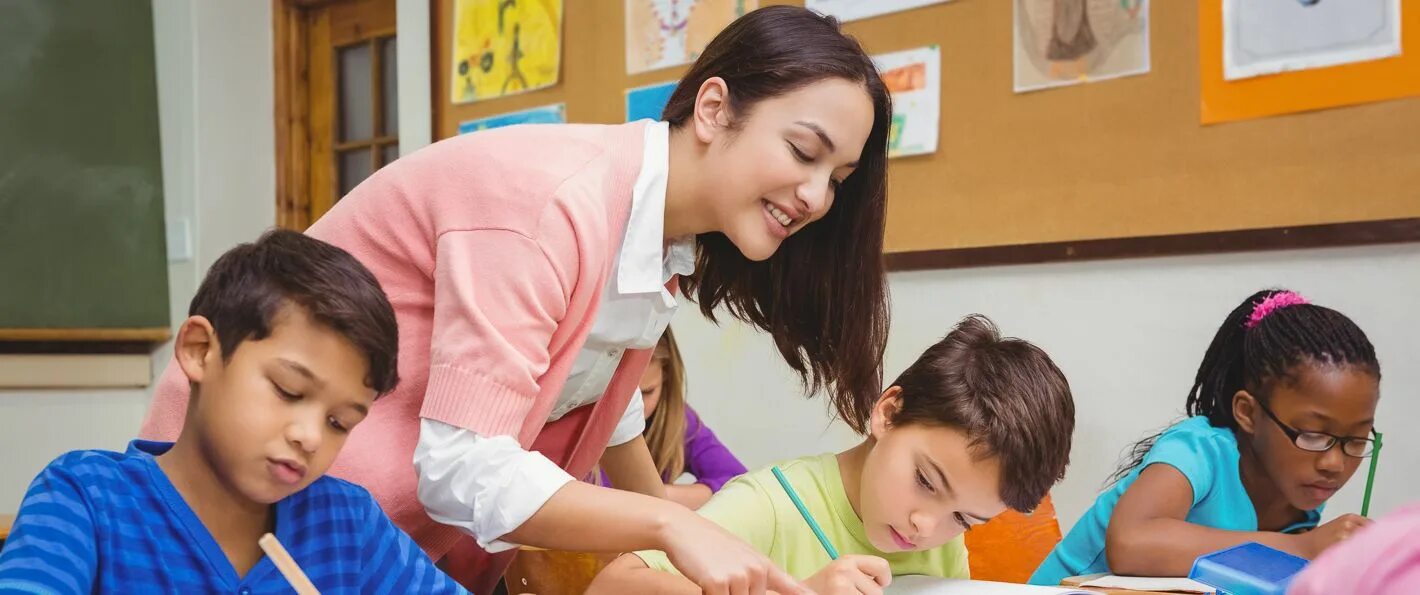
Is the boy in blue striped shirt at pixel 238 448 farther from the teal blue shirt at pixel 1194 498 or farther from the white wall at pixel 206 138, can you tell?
the white wall at pixel 206 138

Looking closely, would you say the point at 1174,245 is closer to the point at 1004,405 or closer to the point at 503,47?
the point at 1004,405

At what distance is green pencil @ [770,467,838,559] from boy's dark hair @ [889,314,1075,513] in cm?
12

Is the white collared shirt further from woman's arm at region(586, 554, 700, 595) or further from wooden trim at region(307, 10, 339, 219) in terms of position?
wooden trim at region(307, 10, 339, 219)

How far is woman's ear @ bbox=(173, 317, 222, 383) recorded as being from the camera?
0.76m

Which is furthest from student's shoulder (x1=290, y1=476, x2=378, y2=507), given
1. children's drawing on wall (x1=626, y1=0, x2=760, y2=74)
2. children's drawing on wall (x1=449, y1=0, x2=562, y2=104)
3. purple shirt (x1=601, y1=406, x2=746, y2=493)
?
children's drawing on wall (x1=449, y1=0, x2=562, y2=104)

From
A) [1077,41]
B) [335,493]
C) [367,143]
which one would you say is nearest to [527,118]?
[367,143]

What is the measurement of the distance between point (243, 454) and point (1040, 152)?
1.62 m

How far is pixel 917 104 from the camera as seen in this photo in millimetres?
2221

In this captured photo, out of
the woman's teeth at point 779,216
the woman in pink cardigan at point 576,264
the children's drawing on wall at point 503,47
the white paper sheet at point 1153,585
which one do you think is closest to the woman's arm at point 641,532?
the woman in pink cardigan at point 576,264

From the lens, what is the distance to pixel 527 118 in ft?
9.33

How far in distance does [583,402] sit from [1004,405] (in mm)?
393

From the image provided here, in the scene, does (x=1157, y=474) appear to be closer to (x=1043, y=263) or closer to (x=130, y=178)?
(x=1043, y=263)

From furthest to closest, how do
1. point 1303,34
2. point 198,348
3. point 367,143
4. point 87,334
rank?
point 367,143 < point 87,334 < point 1303,34 < point 198,348

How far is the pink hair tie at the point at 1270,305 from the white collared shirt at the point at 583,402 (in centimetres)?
86
